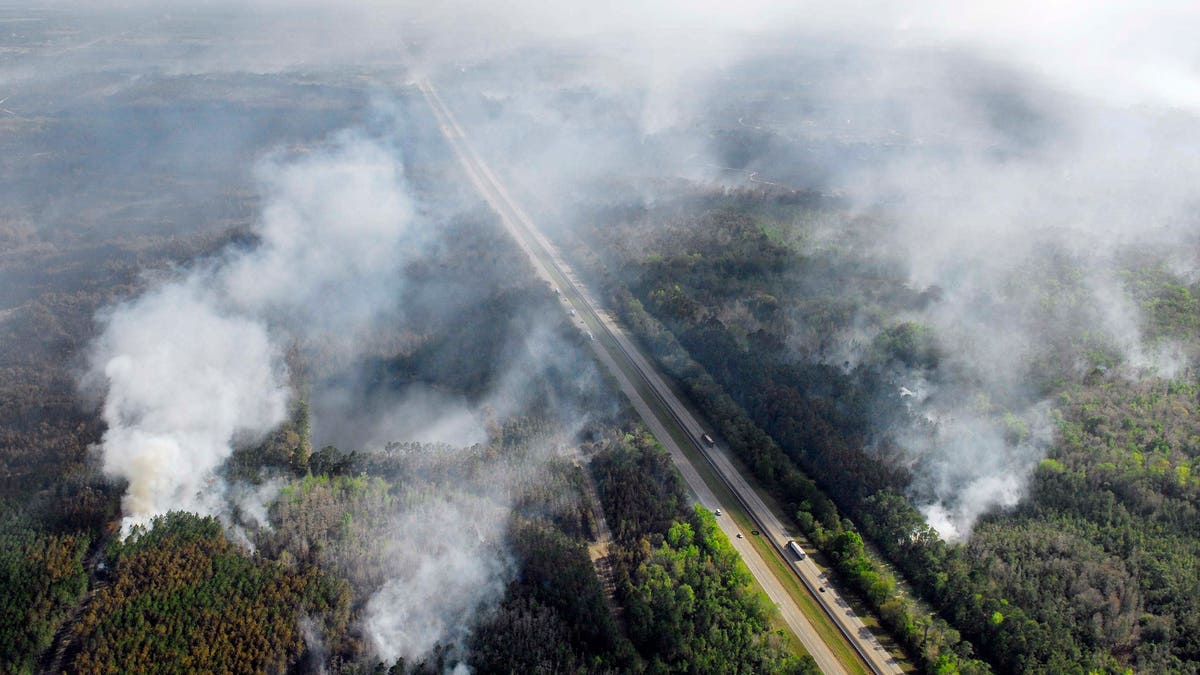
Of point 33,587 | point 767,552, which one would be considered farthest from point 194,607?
point 767,552

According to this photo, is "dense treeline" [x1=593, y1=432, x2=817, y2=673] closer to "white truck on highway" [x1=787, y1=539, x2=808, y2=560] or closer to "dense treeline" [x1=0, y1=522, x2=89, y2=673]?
"white truck on highway" [x1=787, y1=539, x2=808, y2=560]

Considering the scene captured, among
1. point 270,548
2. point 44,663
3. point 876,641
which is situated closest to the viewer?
point 44,663

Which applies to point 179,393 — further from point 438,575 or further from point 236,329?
point 438,575

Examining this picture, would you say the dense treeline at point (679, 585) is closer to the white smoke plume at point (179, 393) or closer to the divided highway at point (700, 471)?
the divided highway at point (700, 471)

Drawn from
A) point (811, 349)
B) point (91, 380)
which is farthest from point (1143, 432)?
point (91, 380)

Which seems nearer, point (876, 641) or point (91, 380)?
point (876, 641)

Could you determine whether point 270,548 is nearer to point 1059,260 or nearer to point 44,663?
point 44,663

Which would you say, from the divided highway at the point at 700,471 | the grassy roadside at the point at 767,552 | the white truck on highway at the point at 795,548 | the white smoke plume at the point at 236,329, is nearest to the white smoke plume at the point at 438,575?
the white smoke plume at the point at 236,329
